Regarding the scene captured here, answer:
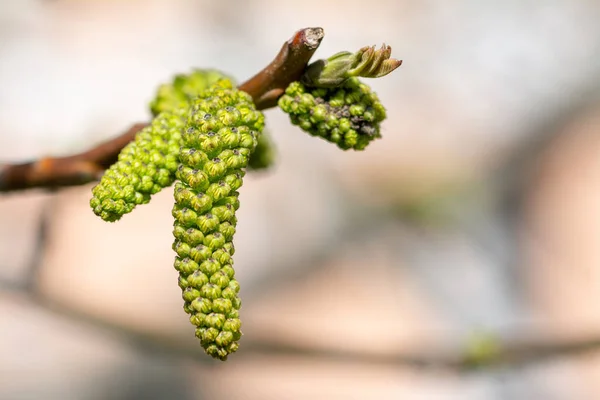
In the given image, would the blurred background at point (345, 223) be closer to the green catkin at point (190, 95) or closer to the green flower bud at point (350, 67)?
the green catkin at point (190, 95)

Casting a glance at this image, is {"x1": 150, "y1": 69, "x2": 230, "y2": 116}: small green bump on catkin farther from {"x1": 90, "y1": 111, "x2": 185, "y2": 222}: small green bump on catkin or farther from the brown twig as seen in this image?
{"x1": 90, "y1": 111, "x2": 185, "y2": 222}: small green bump on catkin

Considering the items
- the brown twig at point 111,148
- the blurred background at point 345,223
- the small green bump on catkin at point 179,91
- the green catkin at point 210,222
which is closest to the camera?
the green catkin at point 210,222

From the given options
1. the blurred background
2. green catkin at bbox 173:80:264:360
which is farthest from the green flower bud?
the blurred background

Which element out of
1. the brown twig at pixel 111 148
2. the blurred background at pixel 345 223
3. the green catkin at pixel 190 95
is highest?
the blurred background at pixel 345 223

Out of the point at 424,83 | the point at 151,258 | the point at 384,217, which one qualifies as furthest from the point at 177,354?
the point at 424,83

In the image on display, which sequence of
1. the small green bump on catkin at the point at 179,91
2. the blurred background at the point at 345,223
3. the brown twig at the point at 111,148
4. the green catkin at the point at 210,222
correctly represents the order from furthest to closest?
the blurred background at the point at 345,223, the small green bump on catkin at the point at 179,91, the brown twig at the point at 111,148, the green catkin at the point at 210,222

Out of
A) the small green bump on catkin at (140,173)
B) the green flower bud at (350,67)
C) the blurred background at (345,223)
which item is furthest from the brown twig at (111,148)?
the blurred background at (345,223)

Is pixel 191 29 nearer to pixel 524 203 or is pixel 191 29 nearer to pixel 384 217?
pixel 384 217
